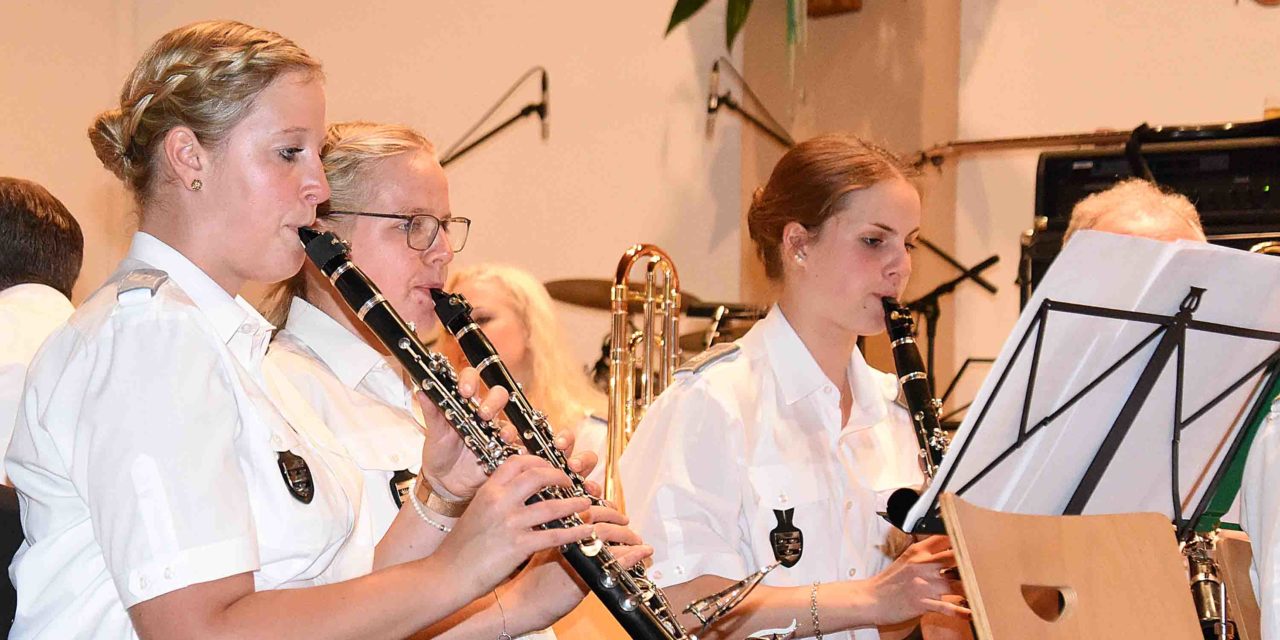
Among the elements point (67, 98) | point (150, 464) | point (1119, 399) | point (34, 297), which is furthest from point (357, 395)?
point (67, 98)

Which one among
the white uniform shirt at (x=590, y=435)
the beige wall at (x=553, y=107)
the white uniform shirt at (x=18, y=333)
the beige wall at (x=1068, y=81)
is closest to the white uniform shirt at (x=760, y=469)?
the white uniform shirt at (x=18, y=333)

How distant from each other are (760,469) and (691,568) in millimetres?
235

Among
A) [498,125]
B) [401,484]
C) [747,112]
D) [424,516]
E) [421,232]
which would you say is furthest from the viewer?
[498,125]

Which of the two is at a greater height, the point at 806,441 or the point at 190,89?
the point at 190,89

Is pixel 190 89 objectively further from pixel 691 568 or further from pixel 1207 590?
pixel 1207 590

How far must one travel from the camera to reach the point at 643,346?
335cm

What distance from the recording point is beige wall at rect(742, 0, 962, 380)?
4684 mm

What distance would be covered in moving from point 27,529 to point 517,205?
387cm

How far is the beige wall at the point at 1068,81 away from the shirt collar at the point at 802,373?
2.31 m

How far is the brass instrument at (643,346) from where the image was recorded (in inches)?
124

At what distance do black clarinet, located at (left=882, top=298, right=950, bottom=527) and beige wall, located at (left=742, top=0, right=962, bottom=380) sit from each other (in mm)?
2179

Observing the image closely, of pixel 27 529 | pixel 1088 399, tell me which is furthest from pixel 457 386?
pixel 1088 399

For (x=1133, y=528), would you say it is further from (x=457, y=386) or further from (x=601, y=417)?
(x=601, y=417)

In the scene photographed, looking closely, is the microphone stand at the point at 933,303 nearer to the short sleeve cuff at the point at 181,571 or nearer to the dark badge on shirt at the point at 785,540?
the dark badge on shirt at the point at 785,540
